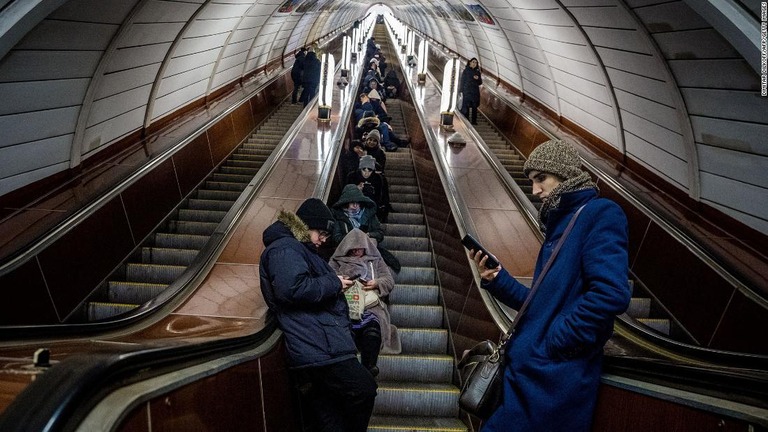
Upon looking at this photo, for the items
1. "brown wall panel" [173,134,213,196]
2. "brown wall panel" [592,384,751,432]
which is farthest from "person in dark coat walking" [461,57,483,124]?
"brown wall panel" [592,384,751,432]

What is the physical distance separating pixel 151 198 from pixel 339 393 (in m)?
4.28

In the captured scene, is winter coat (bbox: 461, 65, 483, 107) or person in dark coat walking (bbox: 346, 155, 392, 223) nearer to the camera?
person in dark coat walking (bbox: 346, 155, 392, 223)

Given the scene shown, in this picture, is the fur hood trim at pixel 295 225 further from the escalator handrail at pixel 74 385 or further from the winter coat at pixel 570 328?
the winter coat at pixel 570 328

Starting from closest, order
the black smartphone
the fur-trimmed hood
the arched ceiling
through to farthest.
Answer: the black smartphone
the fur-trimmed hood
the arched ceiling

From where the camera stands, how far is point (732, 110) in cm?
503

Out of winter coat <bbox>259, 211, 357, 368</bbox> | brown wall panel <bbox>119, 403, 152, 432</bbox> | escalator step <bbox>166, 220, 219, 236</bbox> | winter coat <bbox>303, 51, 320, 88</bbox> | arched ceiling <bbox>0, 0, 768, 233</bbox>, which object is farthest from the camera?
winter coat <bbox>303, 51, 320, 88</bbox>

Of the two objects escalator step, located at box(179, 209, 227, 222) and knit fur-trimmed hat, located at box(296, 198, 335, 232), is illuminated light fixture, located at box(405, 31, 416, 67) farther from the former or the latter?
knit fur-trimmed hat, located at box(296, 198, 335, 232)

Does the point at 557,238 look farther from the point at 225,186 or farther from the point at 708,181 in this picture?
the point at 225,186

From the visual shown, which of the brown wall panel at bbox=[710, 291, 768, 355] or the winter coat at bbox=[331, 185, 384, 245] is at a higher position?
the winter coat at bbox=[331, 185, 384, 245]

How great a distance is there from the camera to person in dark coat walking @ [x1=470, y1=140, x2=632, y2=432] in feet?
5.26

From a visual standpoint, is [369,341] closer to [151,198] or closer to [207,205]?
[151,198]

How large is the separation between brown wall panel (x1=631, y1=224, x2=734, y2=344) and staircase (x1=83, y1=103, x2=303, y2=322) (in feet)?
14.7

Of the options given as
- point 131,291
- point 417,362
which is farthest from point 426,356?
point 131,291

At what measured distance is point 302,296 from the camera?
2.58m
